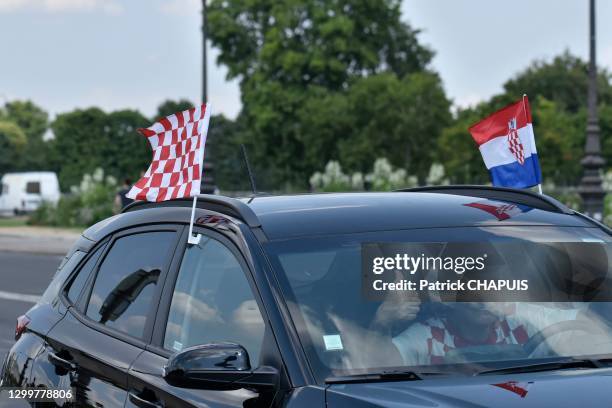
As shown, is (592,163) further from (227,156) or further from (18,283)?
(227,156)

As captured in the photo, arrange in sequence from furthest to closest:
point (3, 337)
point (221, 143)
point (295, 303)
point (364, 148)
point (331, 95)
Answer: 1. point (221, 143)
2. point (331, 95)
3. point (364, 148)
4. point (3, 337)
5. point (295, 303)

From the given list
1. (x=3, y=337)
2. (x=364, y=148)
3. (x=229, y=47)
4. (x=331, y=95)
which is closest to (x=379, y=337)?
(x=3, y=337)

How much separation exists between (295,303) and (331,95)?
62.3 meters

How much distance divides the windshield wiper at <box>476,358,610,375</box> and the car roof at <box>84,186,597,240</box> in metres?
0.66

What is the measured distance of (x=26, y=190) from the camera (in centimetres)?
7094

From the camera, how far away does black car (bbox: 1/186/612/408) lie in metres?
3.55

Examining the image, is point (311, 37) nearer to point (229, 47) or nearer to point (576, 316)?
point (229, 47)

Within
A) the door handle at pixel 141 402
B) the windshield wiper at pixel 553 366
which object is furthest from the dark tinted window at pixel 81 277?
the windshield wiper at pixel 553 366

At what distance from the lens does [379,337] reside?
386cm

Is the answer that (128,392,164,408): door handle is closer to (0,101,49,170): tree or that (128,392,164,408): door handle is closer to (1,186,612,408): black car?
(1,186,612,408): black car

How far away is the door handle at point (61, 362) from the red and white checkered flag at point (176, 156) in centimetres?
71

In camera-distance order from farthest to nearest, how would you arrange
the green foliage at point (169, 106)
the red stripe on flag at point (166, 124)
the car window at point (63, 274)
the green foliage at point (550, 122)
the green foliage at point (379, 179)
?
the green foliage at point (169, 106), the green foliage at point (550, 122), the green foliage at point (379, 179), the car window at point (63, 274), the red stripe on flag at point (166, 124)

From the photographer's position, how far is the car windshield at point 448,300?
3.78 meters

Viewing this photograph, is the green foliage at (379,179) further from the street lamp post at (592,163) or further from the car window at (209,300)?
the car window at (209,300)
